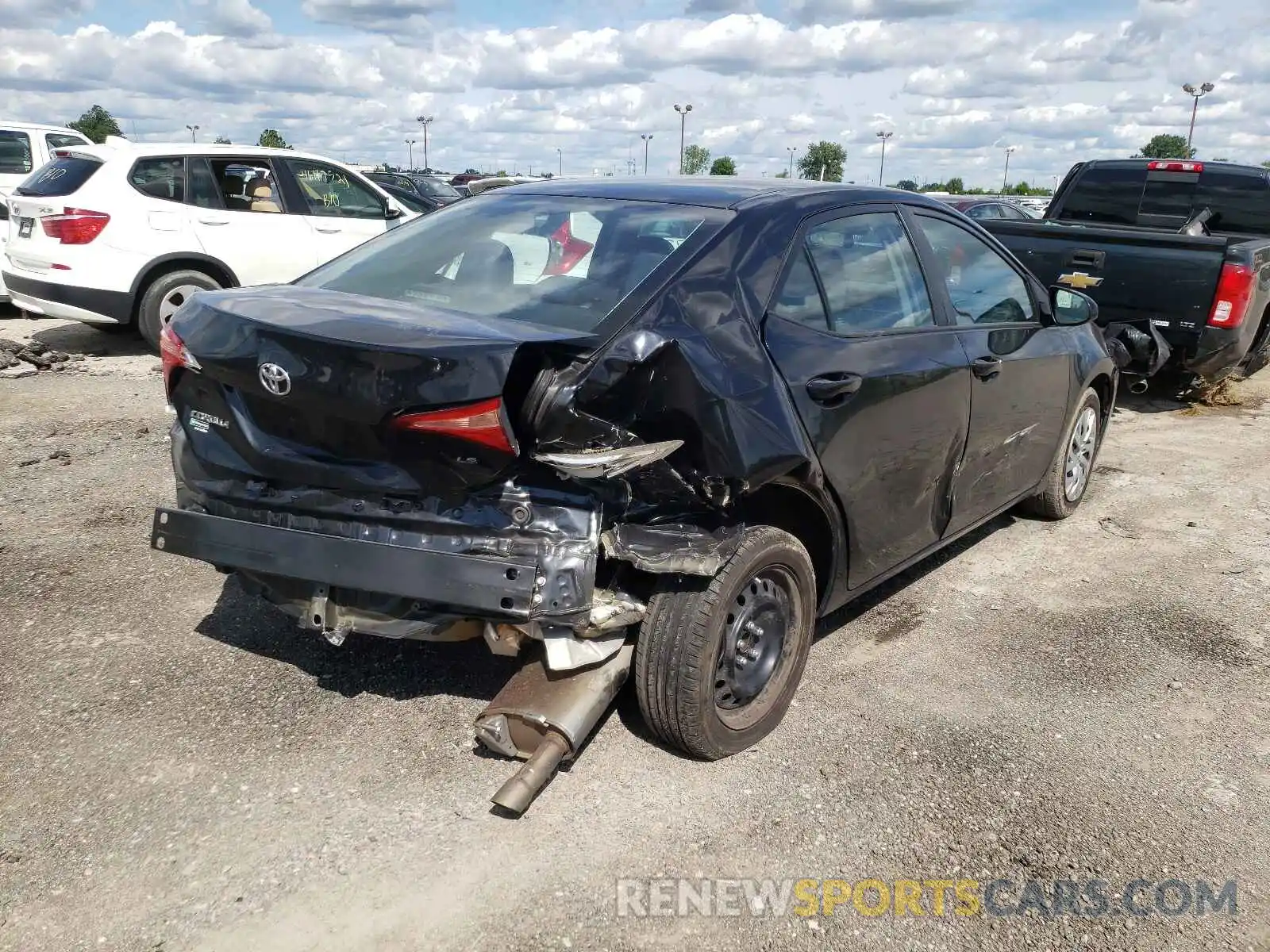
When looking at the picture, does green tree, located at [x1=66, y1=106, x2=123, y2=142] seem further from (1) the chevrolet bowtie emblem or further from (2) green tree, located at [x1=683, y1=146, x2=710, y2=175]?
(1) the chevrolet bowtie emblem

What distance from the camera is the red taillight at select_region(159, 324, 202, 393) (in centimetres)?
307

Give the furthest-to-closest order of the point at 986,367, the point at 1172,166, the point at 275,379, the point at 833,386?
the point at 1172,166
the point at 986,367
the point at 833,386
the point at 275,379

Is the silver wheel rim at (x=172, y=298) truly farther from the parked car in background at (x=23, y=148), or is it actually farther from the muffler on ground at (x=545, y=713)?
the muffler on ground at (x=545, y=713)

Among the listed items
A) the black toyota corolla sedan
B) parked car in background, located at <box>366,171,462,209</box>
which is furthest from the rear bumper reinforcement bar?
parked car in background, located at <box>366,171,462,209</box>

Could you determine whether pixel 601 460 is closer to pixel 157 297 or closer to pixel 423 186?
pixel 157 297

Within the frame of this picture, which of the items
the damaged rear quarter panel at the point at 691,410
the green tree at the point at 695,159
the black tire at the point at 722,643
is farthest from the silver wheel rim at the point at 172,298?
the green tree at the point at 695,159

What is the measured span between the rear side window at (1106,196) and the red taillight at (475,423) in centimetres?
895

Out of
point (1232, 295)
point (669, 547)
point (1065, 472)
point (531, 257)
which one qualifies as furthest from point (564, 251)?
point (1232, 295)

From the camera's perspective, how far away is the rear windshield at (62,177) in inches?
347

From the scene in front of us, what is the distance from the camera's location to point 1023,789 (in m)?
3.21

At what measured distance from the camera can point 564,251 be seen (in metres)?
3.44

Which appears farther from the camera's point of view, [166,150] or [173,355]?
[166,150]

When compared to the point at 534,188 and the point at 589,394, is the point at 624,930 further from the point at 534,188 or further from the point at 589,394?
the point at 534,188

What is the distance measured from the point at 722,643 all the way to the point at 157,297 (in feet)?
24.4
